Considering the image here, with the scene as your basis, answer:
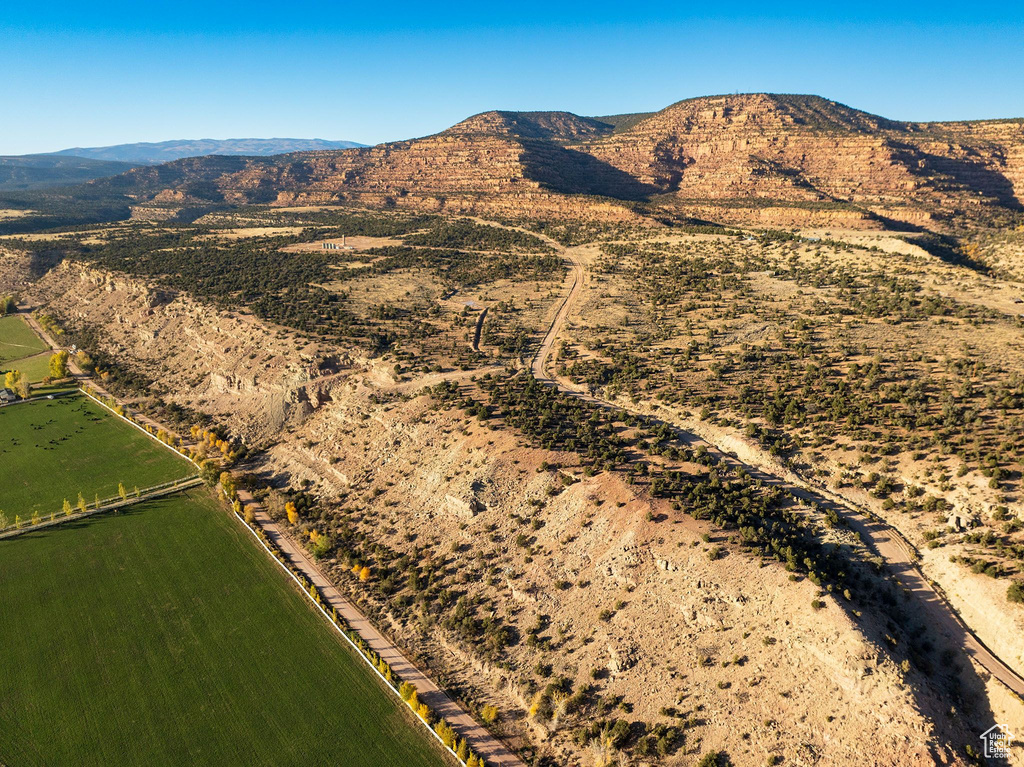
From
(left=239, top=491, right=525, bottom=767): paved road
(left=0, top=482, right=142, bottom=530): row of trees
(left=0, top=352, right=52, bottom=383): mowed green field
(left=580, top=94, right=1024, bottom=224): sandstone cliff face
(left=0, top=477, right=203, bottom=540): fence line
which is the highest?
(left=580, top=94, right=1024, bottom=224): sandstone cliff face

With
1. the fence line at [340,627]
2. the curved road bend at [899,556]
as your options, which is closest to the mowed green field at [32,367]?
the fence line at [340,627]

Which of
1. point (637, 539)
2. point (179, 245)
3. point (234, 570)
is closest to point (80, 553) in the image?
point (234, 570)

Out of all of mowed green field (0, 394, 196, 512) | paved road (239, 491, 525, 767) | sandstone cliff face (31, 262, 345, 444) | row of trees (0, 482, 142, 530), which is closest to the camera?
paved road (239, 491, 525, 767)

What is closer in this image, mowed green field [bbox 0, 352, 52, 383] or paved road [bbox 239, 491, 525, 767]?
paved road [bbox 239, 491, 525, 767]

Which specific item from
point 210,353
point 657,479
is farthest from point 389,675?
point 210,353

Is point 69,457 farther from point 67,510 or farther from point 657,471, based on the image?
point 657,471

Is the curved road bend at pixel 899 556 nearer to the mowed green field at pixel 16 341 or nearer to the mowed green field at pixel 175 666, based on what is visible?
the mowed green field at pixel 175 666

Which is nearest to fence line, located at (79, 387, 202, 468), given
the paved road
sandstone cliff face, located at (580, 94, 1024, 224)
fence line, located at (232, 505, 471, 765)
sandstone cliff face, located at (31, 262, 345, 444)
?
sandstone cliff face, located at (31, 262, 345, 444)

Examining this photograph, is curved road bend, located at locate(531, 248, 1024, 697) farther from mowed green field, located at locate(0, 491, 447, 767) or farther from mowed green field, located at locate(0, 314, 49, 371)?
mowed green field, located at locate(0, 314, 49, 371)
